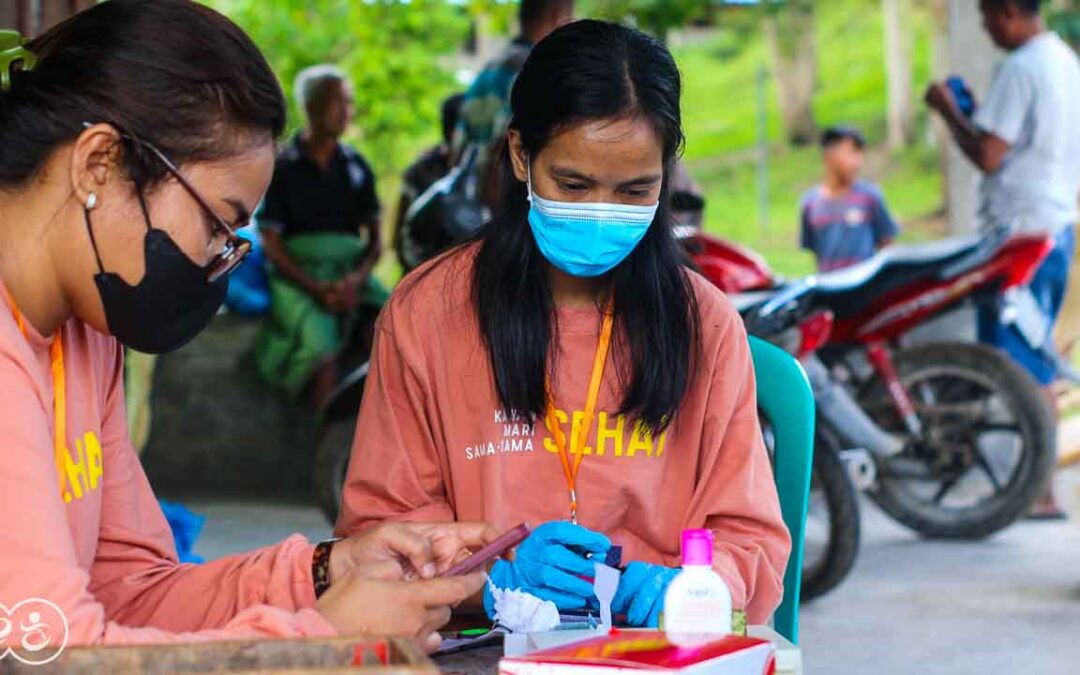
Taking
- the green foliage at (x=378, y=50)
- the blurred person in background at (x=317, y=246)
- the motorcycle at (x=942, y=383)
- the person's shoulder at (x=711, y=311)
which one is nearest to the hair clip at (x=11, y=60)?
the person's shoulder at (x=711, y=311)

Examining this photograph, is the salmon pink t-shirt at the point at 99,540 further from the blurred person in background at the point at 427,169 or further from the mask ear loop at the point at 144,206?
the blurred person in background at the point at 427,169

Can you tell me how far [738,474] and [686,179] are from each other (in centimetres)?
327

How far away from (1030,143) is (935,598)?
200 cm

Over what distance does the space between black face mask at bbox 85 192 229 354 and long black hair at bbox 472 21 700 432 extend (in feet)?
2.01

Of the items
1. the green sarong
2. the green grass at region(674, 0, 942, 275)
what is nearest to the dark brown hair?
the green sarong

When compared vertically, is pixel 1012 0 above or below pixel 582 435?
above

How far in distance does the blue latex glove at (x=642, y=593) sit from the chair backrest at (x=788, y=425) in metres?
0.62

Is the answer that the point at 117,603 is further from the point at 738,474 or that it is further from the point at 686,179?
the point at 686,179

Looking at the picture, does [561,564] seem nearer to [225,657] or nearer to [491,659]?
[491,659]

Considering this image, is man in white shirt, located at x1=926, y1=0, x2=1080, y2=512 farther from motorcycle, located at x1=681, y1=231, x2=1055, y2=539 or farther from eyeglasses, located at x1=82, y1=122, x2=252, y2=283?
eyeglasses, located at x1=82, y1=122, x2=252, y2=283

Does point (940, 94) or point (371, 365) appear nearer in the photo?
point (371, 365)

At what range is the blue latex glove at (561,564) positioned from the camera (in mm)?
2143

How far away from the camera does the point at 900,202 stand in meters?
15.8

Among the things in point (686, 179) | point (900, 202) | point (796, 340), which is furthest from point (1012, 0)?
point (900, 202)
